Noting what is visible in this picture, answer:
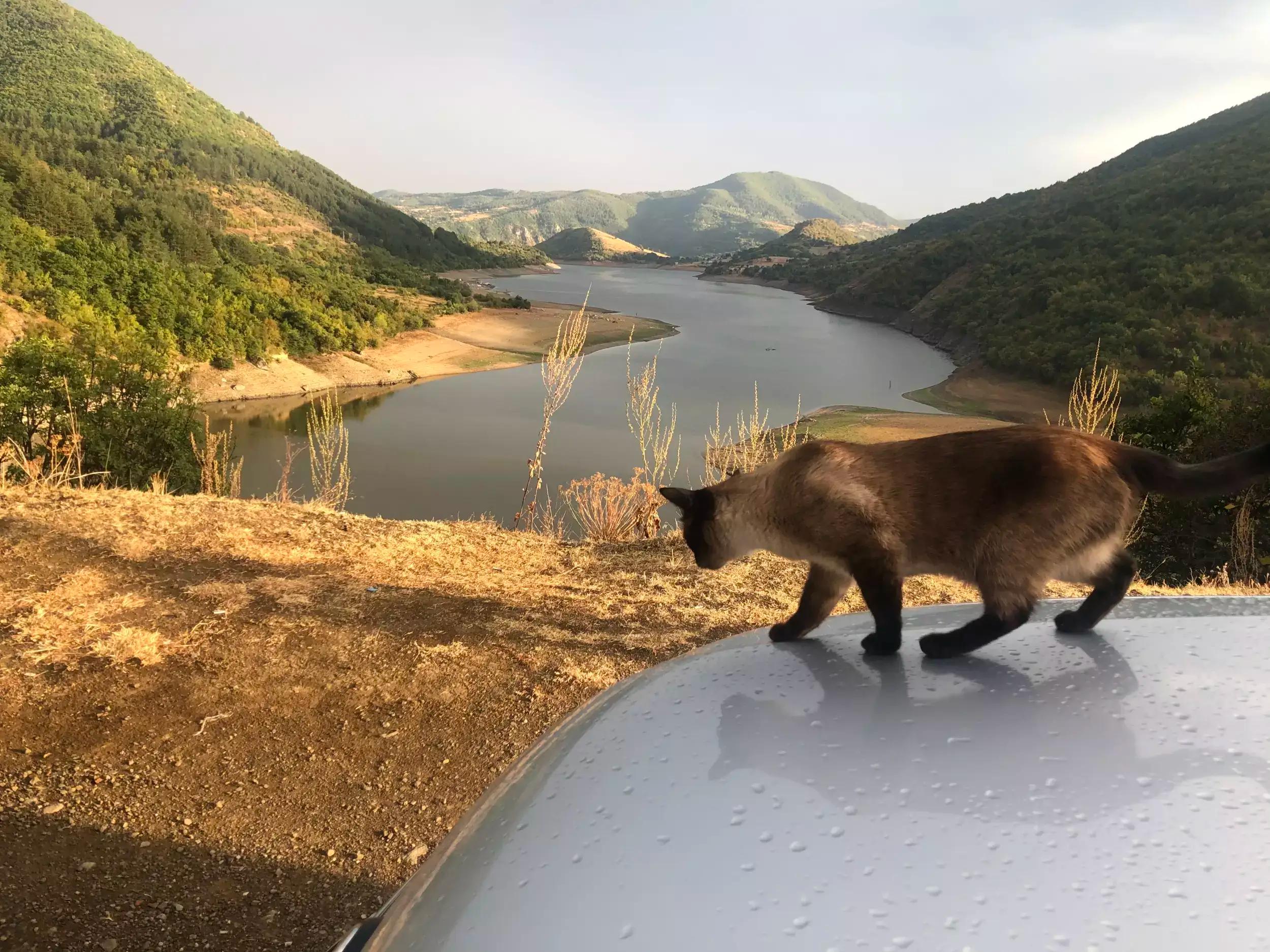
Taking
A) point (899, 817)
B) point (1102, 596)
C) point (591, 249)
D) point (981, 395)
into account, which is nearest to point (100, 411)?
point (1102, 596)

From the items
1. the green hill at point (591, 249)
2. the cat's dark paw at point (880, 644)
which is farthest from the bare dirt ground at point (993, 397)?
the green hill at point (591, 249)

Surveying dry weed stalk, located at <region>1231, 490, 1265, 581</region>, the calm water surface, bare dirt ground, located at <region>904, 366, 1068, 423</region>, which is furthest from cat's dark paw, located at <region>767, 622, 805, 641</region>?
bare dirt ground, located at <region>904, 366, 1068, 423</region>

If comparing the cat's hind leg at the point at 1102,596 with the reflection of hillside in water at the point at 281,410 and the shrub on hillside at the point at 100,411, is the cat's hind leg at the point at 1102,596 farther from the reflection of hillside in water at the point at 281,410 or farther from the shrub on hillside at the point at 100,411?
the reflection of hillside in water at the point at 281,410

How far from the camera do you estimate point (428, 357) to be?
2116 inches

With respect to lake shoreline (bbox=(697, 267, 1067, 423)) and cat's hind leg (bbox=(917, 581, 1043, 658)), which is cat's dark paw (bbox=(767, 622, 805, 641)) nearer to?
cat's hind leg (bbox=(917, 581, 1043, 658))

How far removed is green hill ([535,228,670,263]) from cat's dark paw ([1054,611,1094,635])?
569ft

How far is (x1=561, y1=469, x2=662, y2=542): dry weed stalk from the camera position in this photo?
9.62 meters

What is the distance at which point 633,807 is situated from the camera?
114 cm

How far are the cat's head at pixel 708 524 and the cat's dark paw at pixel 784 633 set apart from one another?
71 cm

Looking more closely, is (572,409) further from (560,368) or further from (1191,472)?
(1191,472)

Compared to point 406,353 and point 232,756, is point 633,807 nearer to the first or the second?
point 232,756

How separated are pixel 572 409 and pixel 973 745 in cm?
3690

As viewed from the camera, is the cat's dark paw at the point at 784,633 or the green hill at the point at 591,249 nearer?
the cat's dark paw at the point at 784,633

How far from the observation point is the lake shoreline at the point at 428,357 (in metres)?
41.9
